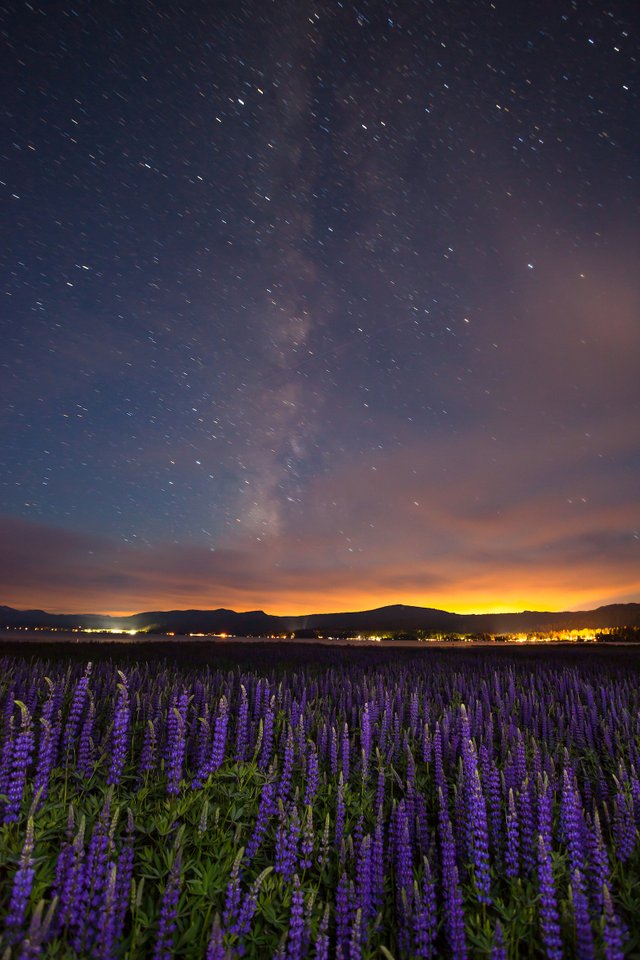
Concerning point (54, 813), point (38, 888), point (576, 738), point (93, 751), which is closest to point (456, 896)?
point (38, 888)

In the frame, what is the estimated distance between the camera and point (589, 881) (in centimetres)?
477

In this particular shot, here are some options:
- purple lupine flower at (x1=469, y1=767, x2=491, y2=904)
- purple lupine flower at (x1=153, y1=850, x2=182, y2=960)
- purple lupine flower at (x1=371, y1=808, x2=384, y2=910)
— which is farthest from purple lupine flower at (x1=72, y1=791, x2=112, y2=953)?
purple lupine flower at (x1=469, y1=767, x2=491, y2=904)

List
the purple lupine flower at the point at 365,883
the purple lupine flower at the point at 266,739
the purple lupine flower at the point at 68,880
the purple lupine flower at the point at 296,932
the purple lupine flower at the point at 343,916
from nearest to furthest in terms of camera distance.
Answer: the purple lupine flower at the point at 296,932 → the purple lupine flower at the point at 68,880 → the purple lupine flower at the point at 343,916 → the purple lupine flower at the point at 365,883 → the purple lupine flower at the point at 266,739

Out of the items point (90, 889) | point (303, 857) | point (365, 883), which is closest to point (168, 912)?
point (90, 889)

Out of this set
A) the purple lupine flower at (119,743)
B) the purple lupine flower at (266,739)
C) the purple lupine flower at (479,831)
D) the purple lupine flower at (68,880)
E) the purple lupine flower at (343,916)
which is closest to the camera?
the purple lupine flower at (68,880)

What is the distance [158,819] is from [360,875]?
2.47m

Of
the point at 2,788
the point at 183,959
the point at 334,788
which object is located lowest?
the point at 183,959

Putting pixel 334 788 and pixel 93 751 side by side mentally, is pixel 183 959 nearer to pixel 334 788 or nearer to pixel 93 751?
pixel 334 788

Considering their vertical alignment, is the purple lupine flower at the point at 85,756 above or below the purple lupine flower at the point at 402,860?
above

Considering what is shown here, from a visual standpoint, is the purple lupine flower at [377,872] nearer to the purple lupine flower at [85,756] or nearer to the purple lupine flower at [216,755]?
the purple lupine flower at [216,755]

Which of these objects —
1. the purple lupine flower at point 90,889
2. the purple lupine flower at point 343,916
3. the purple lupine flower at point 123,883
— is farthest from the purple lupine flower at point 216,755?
the purple lupine flower at point 343,916

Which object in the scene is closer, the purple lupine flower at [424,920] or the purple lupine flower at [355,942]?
the purple lupine flower at [355,942]

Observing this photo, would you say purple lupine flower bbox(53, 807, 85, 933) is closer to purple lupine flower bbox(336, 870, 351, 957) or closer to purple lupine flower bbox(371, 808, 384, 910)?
purple lupine flower bbox(336, 870, 351, 957)

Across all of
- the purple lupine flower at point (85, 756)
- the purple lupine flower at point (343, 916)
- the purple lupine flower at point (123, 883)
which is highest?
the purple lupine flower at point (85, 756)
